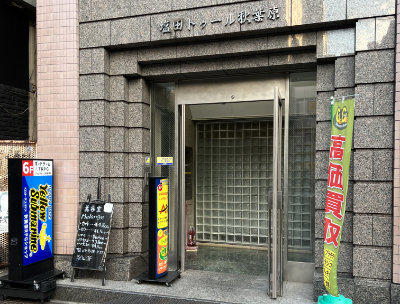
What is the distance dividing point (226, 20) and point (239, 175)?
15.1ft

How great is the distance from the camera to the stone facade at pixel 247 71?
17.0 ft

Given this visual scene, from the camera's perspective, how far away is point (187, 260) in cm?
784

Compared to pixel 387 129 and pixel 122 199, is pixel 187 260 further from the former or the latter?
pixel 387 129

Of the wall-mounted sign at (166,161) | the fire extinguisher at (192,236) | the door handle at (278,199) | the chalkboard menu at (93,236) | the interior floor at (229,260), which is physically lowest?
the interior floor at (229,260)

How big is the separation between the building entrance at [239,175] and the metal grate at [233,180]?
3cm

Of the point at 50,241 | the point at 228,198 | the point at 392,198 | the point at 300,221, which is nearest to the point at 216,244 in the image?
the point at 228,198

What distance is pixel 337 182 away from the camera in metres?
4.13

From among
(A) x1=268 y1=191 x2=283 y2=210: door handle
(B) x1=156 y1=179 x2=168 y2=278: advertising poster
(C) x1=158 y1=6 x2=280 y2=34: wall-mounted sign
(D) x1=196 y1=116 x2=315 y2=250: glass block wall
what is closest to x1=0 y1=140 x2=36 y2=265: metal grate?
(B) x1=156 y1=179 x2=168 y2=278: advertising poster

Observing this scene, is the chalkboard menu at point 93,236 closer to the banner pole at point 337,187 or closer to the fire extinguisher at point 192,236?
the fire extinguisher at point 192,236

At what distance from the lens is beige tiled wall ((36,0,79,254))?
6.71 m

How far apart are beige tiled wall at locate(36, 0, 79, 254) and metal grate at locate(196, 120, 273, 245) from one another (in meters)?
3.74

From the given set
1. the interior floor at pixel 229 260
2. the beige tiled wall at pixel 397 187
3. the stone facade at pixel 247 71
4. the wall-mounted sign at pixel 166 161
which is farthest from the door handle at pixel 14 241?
the beige tiled wall at pixel 397 187

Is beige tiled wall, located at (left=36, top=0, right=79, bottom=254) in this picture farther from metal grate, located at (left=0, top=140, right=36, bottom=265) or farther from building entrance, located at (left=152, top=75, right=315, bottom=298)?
building entrance, located at (left=152, top=75, right=315, bottom=298)

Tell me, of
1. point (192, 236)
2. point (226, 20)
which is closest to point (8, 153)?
point (192, 236)
